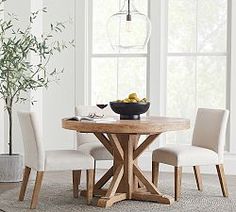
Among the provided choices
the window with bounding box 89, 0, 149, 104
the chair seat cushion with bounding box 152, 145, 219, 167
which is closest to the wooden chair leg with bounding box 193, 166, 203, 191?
the chair seat cushion with bounding box 152, 145, 219, 167

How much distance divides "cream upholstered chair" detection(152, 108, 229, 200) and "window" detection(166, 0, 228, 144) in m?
1.42

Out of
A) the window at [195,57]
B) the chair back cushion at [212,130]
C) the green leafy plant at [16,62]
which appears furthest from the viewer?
the window at [195,57]

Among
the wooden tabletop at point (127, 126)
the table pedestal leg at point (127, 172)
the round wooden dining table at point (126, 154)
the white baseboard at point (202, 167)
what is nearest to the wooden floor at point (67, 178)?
the white baseboard at point (202, 167)

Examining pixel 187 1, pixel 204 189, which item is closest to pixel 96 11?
pixel 187 1

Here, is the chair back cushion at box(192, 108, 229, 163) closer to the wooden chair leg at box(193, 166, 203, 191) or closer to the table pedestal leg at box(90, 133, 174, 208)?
the wooden chair leg at box(193, 166, 203, 191)

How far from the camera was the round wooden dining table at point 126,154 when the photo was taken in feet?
15.1

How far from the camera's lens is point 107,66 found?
282 inches

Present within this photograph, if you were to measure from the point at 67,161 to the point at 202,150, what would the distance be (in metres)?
1.26

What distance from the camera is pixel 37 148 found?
15.4ft

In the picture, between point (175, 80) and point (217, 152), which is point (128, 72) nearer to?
point (175, 80)

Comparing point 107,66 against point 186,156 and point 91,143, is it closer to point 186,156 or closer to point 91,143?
point 91,143

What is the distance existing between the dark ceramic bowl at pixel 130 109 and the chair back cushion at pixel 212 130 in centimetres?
72

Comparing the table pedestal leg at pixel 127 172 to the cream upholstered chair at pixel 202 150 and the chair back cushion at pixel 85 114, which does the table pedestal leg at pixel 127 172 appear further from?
the chair back cushion at pixel 85 114

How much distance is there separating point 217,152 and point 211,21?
2.26m
